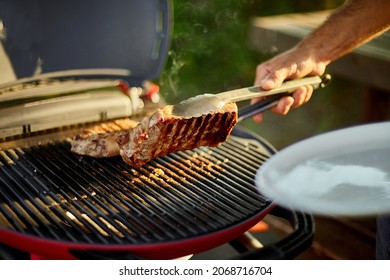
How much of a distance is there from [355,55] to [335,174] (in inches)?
61.2

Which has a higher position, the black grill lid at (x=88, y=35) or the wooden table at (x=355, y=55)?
the wooden table at (x=355, y=55)

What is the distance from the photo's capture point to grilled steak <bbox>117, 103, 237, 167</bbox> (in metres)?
1.79

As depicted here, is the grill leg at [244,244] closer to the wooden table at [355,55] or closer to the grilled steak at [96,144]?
the grilled steak at [96,144]

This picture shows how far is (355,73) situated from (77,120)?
1698 millimetres

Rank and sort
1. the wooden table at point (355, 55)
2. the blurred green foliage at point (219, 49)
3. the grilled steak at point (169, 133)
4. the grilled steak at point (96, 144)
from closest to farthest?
the grilled steak at point (169, 133), the grilled steak at point (96, 144), the wooden table at point (355, 55), the blurred green foliage at point (219, 49)

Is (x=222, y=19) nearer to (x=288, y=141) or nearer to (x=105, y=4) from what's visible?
(x=288, y=141)

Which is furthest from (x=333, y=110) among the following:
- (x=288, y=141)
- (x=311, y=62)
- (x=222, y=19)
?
(x=311, y=62)

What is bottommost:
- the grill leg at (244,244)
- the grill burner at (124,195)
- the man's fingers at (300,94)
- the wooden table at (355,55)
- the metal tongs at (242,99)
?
the grill leg at (244,244)

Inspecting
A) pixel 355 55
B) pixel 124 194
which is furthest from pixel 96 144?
pixel 355 55

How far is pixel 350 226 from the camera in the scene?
3354mm

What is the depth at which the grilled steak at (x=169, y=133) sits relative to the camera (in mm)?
1795

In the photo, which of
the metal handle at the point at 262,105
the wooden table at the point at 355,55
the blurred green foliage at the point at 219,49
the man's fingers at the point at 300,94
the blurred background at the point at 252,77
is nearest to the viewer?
the metal handle at the point at 262,105

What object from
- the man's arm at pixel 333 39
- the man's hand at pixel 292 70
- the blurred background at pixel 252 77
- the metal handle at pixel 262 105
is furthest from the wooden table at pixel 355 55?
the metal handle at pixel 262 105

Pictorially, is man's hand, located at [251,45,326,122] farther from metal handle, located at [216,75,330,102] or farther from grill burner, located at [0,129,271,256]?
grill burner, located at [0,129,271,256]
